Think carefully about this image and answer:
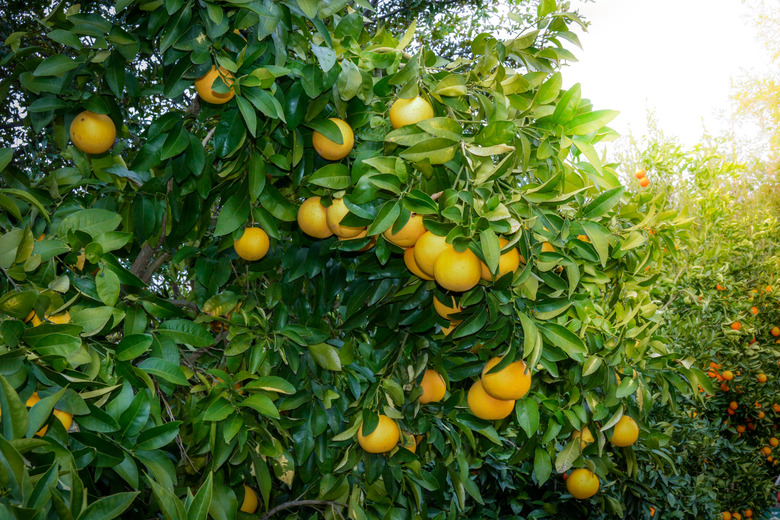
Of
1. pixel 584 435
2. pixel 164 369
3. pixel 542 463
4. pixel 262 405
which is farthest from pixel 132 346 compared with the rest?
pixel 584 435

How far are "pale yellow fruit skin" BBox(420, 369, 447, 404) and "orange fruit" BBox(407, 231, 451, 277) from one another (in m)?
0.42

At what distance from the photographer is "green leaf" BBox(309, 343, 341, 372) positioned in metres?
1.25

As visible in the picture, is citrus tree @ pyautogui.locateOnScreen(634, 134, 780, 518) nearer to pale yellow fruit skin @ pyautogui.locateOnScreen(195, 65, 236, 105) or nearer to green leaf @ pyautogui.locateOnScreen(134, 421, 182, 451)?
pale yellow fruit skin @ pyautogui.locateOnScreen(195, 65, 236, 105)

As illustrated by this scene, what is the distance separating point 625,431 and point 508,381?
445 mm

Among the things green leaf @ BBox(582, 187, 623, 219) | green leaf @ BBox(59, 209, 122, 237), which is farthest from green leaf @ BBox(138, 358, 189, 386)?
green leaf @ BBox(582, 187, 623, 219)

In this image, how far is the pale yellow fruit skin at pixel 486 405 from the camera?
47.0 inches

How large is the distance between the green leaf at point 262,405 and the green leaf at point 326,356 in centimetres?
21

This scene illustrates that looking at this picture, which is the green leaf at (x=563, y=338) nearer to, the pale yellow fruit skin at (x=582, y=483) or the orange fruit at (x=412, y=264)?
the orange fruit at (x=412, y=264)

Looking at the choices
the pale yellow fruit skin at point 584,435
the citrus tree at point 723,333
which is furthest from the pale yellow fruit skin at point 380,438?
the citrus tree at point 723,333

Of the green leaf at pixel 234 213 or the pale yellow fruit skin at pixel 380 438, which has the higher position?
the green leaf at pixel 234 213

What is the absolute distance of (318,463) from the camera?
1394 millimetres

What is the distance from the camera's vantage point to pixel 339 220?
1.09 meters

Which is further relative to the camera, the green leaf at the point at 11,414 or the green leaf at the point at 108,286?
the green leaf at the point at 108,286

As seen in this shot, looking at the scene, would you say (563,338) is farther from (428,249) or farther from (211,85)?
(211,85)
